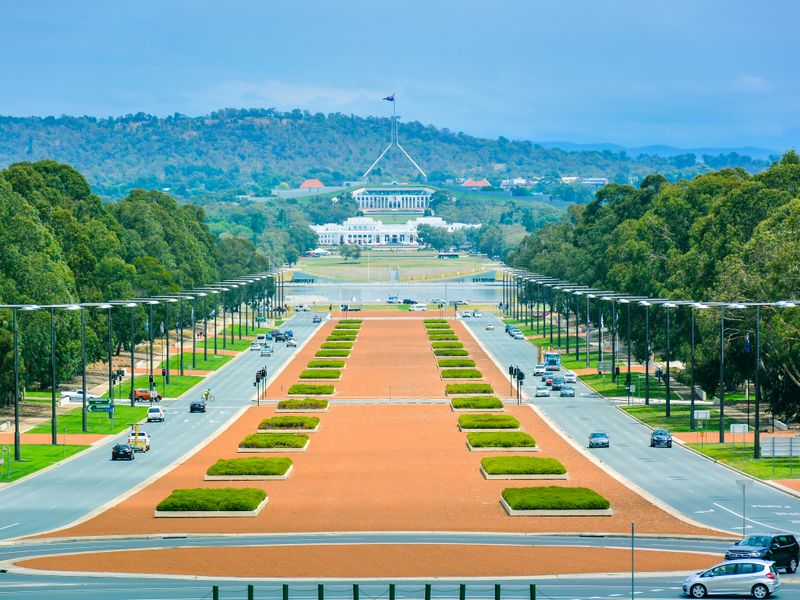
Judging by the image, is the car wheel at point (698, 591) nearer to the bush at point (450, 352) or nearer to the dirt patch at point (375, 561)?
the dirt patch at point (375, 561)

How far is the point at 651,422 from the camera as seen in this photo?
389ft

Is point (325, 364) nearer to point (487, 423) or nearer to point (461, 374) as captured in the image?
point (461, 374)

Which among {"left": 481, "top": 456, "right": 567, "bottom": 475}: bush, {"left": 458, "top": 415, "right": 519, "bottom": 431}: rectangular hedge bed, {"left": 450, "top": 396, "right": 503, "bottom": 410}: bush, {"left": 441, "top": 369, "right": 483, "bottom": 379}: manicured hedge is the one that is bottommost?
{"left": 441, "top": 369, "right": 483, "bottom": 379}: manicured hedge

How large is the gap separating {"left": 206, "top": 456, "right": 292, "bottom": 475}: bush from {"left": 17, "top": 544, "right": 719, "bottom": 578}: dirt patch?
20846 mm

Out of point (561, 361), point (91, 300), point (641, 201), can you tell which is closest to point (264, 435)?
point (91, 300)

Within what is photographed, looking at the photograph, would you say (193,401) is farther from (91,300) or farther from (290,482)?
(290,482)

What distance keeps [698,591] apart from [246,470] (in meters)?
38.6

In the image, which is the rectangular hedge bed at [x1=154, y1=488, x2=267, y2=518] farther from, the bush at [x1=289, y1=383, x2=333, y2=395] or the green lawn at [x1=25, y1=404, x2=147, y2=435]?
the bush at [x1=289, y1=383, x2=333, y2=395]

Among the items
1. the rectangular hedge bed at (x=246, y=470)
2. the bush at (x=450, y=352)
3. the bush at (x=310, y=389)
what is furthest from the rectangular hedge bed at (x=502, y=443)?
the bush at (x=450, y=352)

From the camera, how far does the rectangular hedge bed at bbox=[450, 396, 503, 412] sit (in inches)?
4924

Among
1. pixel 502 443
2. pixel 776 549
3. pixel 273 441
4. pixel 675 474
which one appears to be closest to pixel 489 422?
pixel 502 443

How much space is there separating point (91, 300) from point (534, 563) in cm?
9187

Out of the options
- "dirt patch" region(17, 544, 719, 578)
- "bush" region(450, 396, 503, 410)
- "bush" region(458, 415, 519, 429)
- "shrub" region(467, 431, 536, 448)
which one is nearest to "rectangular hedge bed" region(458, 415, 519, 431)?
"bush" region(458, 415, 519, 429)

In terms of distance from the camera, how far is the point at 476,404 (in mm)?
126000
